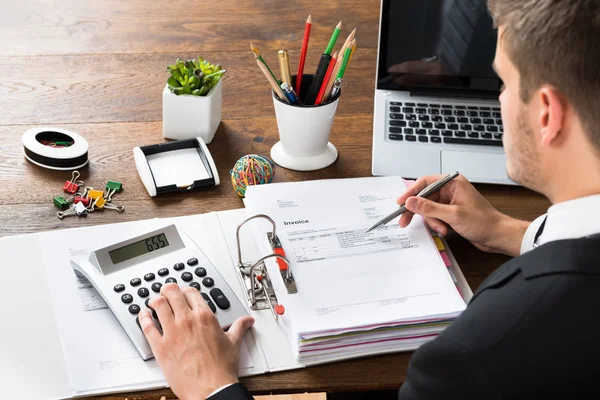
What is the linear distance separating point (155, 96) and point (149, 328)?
63 cm

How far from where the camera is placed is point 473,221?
1194mm

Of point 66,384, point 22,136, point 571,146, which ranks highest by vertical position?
point 571,146

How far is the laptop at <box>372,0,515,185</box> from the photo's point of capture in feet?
4.49

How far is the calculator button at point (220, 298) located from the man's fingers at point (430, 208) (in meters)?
0.33

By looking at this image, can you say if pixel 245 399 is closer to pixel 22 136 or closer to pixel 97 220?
pixel 97 220

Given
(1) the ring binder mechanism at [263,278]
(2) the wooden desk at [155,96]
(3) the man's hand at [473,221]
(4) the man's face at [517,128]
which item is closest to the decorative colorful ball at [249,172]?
(2) the wooden desk at [155,96]

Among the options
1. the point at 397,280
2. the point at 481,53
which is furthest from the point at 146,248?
the point at 481,53

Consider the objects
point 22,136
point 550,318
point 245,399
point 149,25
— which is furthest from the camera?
point 149,25

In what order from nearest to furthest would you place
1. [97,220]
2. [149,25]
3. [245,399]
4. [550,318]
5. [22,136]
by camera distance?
1. [550,318]
2. [245,399]
3. [97,220]
4. [22,136]
5. [149,25]

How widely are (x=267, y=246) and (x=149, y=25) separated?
2.61ft

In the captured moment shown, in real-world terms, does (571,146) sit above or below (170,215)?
above

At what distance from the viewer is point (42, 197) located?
1.25 meters

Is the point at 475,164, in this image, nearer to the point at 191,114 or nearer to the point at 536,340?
the point at 191,114

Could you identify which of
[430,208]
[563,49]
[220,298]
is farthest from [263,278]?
[563,49]
